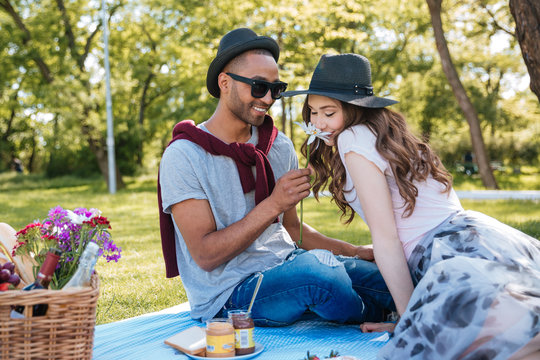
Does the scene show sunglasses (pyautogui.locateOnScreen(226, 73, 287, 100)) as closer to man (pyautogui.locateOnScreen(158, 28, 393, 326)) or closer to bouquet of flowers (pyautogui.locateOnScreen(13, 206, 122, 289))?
man (pyautogui.locateOnScreen(158, 28, 393, 326))

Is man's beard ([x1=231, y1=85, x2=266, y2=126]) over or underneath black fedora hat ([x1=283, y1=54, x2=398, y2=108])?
underneath

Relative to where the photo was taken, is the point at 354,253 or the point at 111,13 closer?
the point at 354,253

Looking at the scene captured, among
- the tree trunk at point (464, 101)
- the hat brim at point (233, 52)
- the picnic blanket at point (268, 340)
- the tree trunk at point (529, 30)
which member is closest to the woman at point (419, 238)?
the picnic blanket at point (268, 340)

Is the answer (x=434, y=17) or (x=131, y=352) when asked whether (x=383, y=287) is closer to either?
(x=131, y=352)

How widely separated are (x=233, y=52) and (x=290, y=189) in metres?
1.06

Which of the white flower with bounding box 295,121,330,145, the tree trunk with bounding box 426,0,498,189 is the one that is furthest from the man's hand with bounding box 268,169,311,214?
the tree trunk with bounding box 426,0,498,189

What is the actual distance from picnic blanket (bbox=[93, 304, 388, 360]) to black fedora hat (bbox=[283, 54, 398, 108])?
4.31ft

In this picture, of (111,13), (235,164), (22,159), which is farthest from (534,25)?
(22,159)

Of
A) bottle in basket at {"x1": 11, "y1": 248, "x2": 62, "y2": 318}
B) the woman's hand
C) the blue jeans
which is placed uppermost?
bottle in basket at {"x1": 11, "y1": 248, "x2": 62, "y2": 318}

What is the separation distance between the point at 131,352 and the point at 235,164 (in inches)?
48.4

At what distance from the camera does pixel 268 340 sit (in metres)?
3.18

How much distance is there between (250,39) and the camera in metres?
3.54

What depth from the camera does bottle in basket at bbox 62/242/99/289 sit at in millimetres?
2340

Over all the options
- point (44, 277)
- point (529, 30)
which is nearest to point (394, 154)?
point (44, 277)
